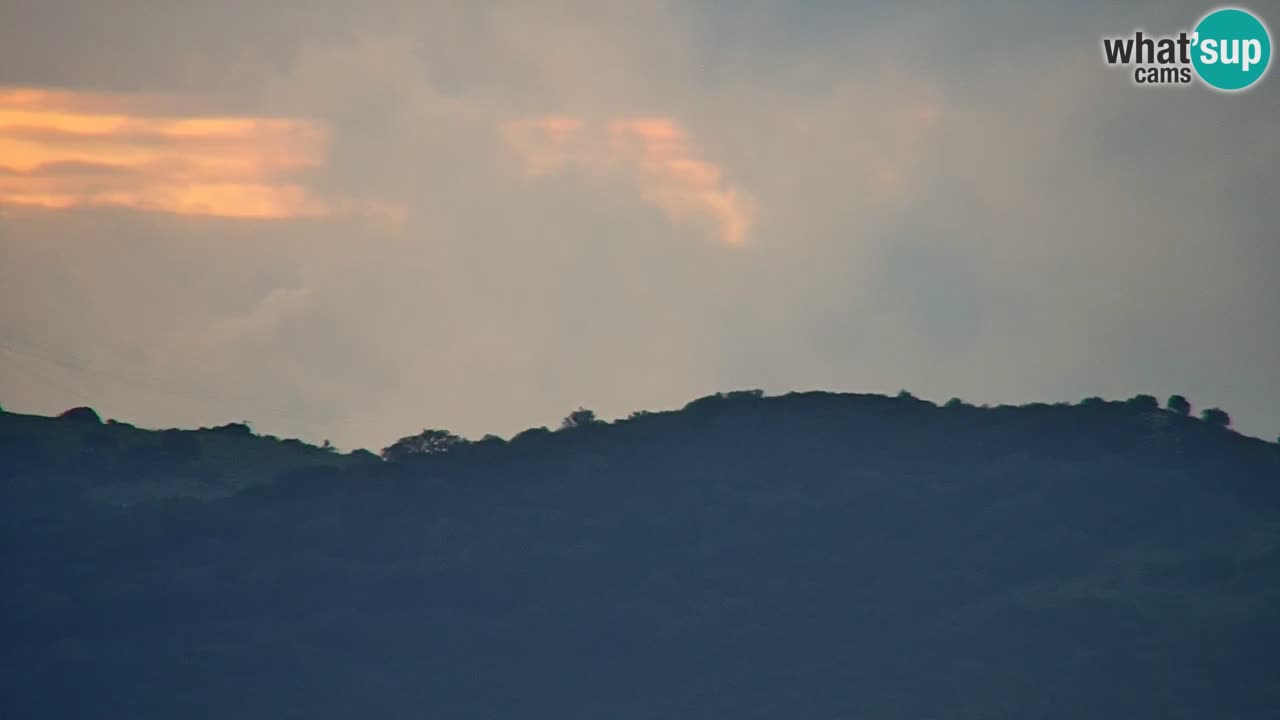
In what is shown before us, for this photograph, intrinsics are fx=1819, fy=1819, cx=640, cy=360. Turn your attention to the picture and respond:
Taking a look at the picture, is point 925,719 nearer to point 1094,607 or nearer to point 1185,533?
Answer: point 1094,607

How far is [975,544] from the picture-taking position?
186m

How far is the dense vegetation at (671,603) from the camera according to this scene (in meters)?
156

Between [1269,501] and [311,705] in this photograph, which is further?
[1269,501]

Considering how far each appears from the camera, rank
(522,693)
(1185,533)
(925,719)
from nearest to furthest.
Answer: (925,719) → (522,693) → (1185,533)

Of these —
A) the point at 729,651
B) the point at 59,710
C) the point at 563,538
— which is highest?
the point at 563,538

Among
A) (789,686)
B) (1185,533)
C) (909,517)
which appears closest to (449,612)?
(789,686)

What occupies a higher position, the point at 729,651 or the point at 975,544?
the point at 975,544

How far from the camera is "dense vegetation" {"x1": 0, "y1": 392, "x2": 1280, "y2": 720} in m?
156

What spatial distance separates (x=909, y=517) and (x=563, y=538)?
36.5 metres

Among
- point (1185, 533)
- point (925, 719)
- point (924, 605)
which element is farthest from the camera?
point (1185, 533)

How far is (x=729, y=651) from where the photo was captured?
165 metres

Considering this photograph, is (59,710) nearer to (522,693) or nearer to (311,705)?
(311,705)

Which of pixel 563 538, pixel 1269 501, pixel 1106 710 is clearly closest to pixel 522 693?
pixel 563 538

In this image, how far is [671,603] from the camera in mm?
178000
